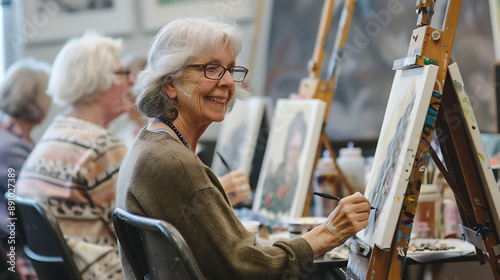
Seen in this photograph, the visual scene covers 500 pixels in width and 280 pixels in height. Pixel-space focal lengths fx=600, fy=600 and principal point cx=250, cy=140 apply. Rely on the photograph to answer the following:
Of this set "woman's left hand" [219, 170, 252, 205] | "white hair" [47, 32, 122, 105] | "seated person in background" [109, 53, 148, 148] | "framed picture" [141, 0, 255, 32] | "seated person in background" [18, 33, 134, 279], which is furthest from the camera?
"framed picture" [141, 0, 255, 32]

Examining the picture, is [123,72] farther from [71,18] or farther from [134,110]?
[71,18]

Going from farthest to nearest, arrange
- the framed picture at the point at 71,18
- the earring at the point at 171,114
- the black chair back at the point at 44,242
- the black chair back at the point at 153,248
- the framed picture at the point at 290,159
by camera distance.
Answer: the framed picture at the point at 71,18 < the framed picture at the point at 290,159 < the black chair back at the point at 44,242 < the earring at the point at 171,114 < the black chair back at the point at 153,248

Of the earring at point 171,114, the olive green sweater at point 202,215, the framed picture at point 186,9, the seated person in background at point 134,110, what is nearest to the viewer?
the olive green sweater at point 202,215

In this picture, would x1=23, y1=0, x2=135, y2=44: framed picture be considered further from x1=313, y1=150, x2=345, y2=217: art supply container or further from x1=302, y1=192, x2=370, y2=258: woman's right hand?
x1=302, y1=192, x2=370, y2=258: woman's right hand

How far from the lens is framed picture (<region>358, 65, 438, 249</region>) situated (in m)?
1.38

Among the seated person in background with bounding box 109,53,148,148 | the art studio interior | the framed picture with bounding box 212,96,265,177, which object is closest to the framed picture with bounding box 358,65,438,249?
the art studio interior

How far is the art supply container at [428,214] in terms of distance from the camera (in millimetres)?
1958

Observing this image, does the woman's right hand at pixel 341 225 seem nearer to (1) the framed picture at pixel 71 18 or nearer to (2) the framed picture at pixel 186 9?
(2) the framed picture at pixel 186 9

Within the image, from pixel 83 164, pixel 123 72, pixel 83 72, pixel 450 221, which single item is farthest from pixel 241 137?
pixel 450 221

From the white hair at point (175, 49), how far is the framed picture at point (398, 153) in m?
0.45

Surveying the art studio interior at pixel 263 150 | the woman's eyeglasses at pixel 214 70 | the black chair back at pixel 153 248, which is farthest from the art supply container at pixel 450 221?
the black chair back at pixel 153 248

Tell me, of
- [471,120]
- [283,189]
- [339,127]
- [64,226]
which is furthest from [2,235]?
[471,120]

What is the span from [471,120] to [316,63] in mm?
1224

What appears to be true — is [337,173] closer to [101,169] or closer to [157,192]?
[101,169]
